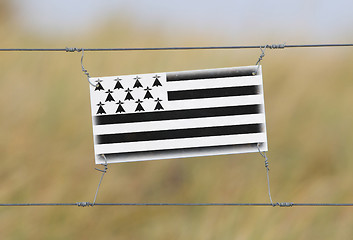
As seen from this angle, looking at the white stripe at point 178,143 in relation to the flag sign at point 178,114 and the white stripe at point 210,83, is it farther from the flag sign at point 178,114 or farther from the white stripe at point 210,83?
the white stripe at point 210,83

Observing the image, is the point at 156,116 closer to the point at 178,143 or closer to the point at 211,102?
the point at 178,143

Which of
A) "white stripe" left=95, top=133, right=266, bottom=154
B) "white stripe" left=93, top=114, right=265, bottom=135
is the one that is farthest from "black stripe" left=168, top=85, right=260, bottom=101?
"white stripe" left=95, top=133, right=266, bottom=154

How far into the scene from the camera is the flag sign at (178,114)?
9.05ft

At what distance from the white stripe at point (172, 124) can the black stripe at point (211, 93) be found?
13cm

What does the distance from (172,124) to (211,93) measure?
290 millimetres

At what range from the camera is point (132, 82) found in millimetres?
2770

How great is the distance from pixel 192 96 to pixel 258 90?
1.26 feet

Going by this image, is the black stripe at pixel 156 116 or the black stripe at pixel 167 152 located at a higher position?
the black stripe at pixel 156 116

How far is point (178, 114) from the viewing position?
2791 millimetres

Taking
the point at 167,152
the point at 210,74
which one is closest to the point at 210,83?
the point at 210,74


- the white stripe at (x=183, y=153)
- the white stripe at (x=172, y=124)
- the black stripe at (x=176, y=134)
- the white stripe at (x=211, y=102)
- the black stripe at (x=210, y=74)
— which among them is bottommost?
the white stripe at (x=183, y=153)

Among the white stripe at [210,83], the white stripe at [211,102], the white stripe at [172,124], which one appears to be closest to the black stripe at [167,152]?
the white stripe at [172,124]

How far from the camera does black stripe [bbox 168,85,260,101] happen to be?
2.77m

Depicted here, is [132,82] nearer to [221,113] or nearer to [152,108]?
[152,108]
